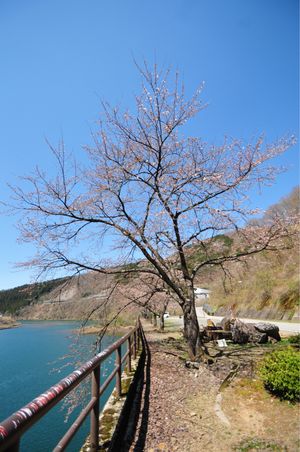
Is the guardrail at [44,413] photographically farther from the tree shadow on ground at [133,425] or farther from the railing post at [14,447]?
the tree shadow on ground at [133,425]

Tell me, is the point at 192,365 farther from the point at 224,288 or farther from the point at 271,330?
the point at 271,330

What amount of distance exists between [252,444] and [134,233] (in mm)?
7130

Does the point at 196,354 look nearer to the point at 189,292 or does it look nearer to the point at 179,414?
the point at 189,292

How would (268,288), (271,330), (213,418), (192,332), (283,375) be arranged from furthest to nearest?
(268,288)
(271,330)
(192,332)
(283,375)
(213,418)

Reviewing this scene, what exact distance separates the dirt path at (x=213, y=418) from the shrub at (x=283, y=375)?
0.23 metres

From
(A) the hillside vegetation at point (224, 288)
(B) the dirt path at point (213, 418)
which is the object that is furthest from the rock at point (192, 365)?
(A) the hillside vegetation at point (224, 288)

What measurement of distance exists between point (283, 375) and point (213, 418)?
5.52 ft

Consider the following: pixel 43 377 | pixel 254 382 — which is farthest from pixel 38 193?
pixel 43 377

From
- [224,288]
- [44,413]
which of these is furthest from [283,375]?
[224,288]

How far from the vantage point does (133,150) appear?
11.1 metres

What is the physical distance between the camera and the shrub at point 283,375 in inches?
231

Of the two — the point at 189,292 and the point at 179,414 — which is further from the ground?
the point at 189,292

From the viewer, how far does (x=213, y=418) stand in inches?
225

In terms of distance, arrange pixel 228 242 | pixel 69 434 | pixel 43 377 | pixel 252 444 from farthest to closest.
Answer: pixel 43 377 → pixel 228 242 → pixel 252 444 → pixel 69 434
